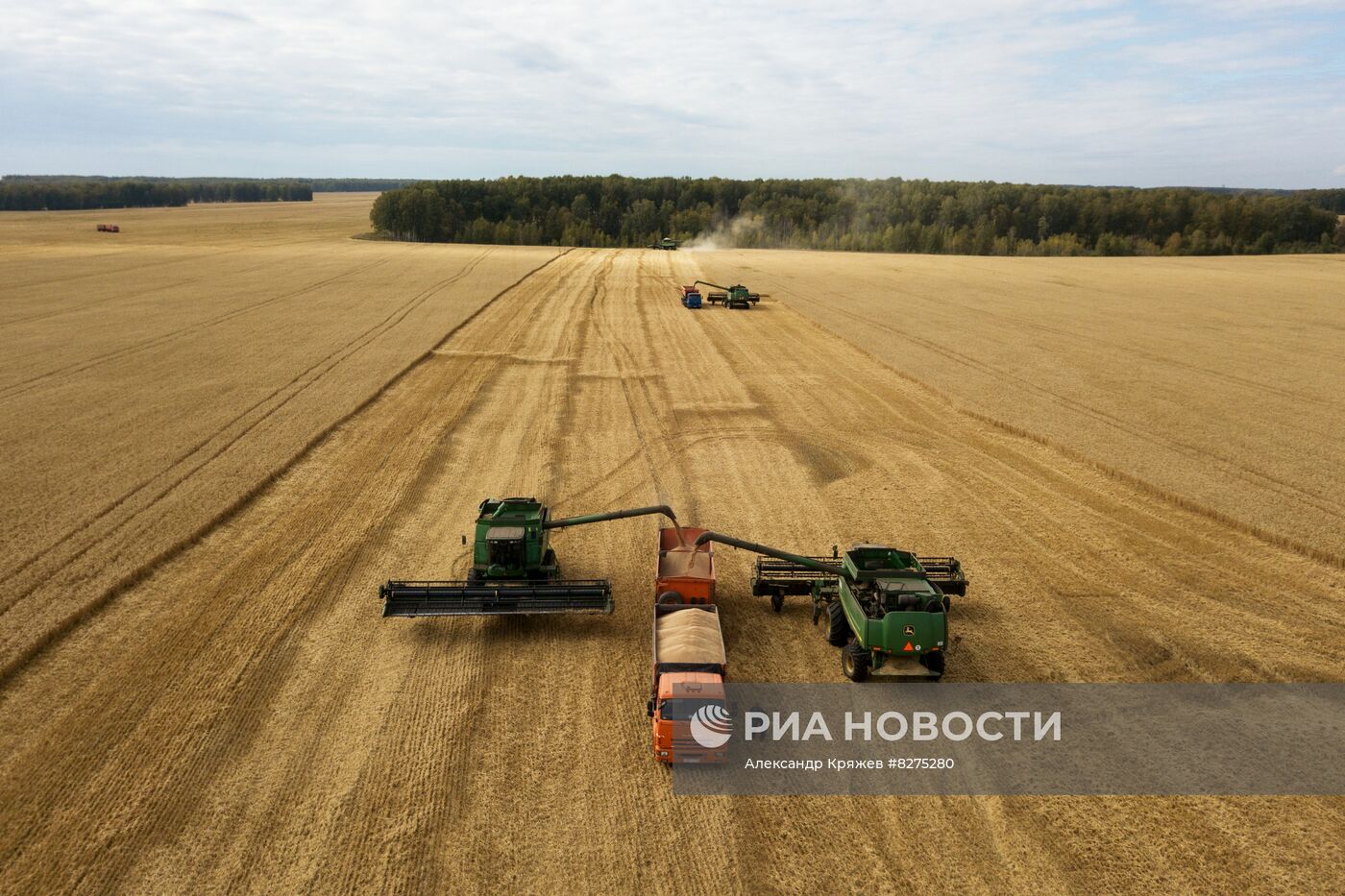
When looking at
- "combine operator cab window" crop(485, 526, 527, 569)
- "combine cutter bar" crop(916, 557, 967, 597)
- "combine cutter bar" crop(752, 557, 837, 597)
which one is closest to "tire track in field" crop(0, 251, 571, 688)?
"combine operator cab window" crop(485, 526, 527, 569)

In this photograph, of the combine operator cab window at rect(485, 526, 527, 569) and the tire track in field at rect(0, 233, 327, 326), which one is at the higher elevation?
the tire track in field at rect(0, 233, 327, 326)

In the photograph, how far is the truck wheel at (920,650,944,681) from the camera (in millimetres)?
12727

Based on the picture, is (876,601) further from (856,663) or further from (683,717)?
(683,717)

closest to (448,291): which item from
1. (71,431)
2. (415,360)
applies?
(415,360)

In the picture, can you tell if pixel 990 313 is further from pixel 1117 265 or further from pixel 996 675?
pixel 1117 265

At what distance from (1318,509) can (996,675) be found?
12.8 meters

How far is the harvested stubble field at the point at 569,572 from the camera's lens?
990 cm

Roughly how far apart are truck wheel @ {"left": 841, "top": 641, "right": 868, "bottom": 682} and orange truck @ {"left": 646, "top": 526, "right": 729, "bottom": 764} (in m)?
2.15

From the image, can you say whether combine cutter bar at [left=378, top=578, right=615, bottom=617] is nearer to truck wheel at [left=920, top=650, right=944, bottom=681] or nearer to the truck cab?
the truck cab

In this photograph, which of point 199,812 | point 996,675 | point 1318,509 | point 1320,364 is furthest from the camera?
point 1320,364

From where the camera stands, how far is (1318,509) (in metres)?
20.2

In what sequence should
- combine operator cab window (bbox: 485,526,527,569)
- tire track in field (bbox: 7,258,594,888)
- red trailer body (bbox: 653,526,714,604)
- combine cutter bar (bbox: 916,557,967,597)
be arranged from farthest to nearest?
1. combine cutter bar (bbox: 916,557,967,597)
2. combine operator cab window (bbox: 485,526,527,569)
3. red trailer body (bbox: 653,526,714,604)
4. tire track in field (bbox: 7,258,594,888)

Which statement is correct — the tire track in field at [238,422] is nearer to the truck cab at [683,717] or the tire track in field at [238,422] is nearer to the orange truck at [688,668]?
the orange truck at [688,668]

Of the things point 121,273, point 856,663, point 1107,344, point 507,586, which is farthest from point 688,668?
point 121,273
